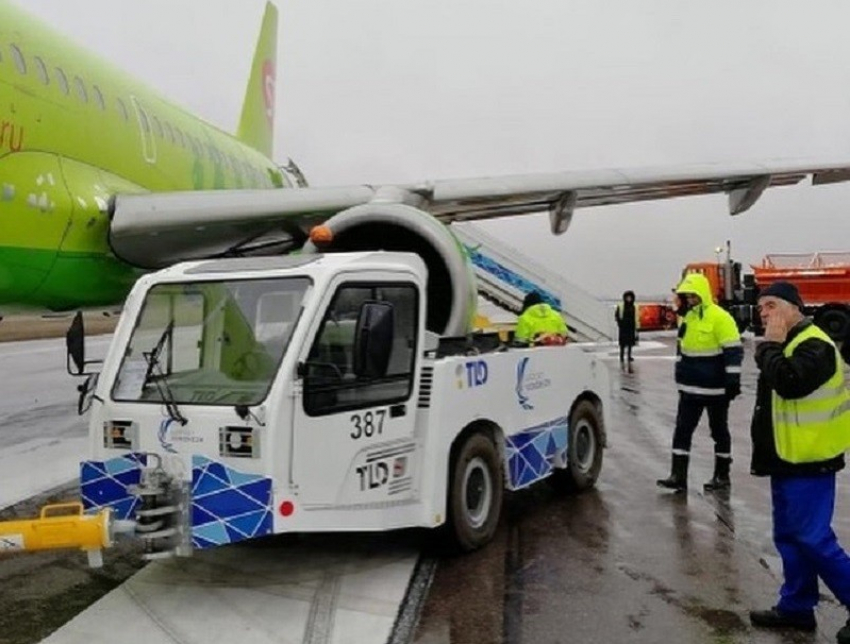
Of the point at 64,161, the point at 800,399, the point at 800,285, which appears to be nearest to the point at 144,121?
the point at 64,161

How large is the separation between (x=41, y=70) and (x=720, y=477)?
6822mm

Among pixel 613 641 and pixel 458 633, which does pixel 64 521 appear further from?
pixel 613 641

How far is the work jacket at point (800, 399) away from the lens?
161 inches

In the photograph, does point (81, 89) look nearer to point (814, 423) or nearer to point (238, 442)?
point (238, 442)

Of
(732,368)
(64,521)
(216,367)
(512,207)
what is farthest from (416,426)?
(512,207)

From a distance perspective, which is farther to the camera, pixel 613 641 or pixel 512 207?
pixel 512 207

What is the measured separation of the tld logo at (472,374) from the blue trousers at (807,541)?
1.88 meters

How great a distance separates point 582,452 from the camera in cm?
740

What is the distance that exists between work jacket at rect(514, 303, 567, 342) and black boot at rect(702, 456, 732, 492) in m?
1.96

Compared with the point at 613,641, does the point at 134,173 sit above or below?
above

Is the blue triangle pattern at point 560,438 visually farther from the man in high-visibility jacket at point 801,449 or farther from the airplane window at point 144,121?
the airplane window at point 144,121

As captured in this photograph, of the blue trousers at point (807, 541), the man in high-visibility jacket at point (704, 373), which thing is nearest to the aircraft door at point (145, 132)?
the man in high-visibility jacket at point (704, 373)

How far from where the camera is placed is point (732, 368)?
707 cm

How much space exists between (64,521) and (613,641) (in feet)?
8.70
